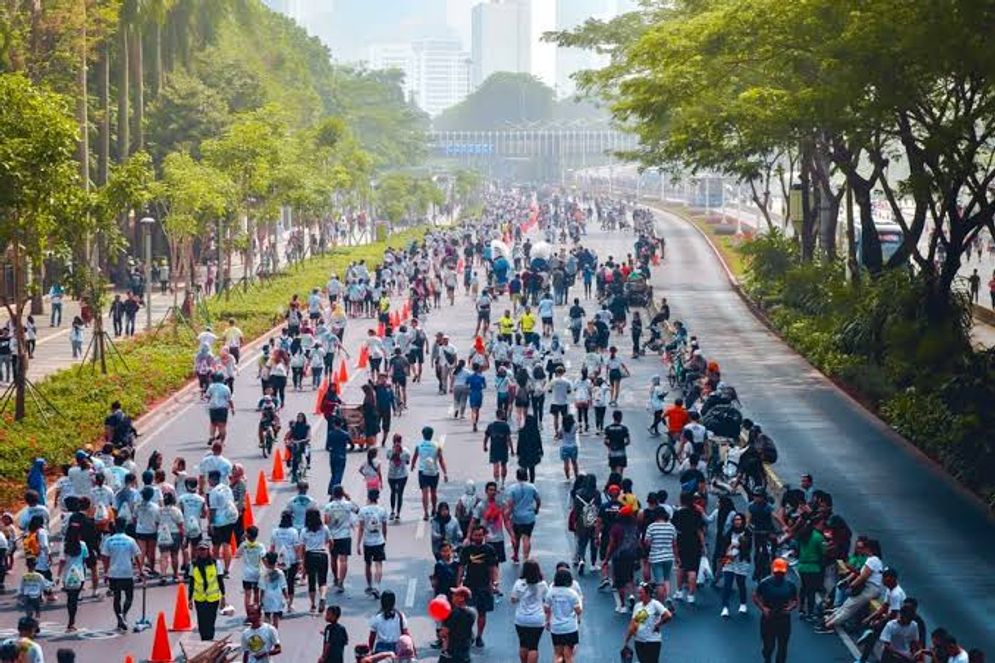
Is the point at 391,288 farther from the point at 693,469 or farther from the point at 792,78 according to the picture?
the point at 693,469

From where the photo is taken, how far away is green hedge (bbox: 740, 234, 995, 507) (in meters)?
32.2

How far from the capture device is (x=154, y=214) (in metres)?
74.8

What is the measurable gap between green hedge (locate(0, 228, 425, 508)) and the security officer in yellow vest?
9.50m

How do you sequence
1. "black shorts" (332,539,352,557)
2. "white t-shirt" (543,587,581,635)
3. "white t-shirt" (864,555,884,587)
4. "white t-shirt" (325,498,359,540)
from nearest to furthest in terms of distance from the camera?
"white t-shirt" (543,587,581,635) → "white t-shirt" (864,555,884,587) → "white t-shirt" (325,498,359,540) → "black shorts" (332,539,352,557)

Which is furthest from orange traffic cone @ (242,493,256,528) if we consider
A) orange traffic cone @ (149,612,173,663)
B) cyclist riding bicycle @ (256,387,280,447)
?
cyclist riding bicycle @ (256,387,280,447)

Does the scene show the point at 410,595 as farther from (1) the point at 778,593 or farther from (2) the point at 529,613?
(1) the point at 778,593

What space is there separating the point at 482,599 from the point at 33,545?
19.3 feet

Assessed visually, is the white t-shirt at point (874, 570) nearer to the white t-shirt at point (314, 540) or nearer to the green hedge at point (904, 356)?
the white t-shirt at point (314, 540)

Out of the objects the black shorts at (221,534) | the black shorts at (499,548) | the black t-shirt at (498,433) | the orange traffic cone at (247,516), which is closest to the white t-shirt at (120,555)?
the black shorts at (221,534)

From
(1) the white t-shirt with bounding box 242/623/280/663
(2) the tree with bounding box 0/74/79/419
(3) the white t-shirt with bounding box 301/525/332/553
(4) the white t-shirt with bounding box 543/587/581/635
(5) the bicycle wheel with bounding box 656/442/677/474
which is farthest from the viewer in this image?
(2) the tree with bounding box 0/74/79/419

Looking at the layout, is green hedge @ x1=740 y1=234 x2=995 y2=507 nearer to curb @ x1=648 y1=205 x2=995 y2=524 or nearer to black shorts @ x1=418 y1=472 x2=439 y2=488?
curb @ x1=648 y1=205 x2=995 y2=524

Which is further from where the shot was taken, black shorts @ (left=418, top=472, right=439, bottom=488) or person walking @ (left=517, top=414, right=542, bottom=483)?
person walking @ (left=517, top=414, right=542, bottom=483)

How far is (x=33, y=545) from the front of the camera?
79.3 feet

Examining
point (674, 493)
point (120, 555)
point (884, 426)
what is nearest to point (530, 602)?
point (120, 555)
